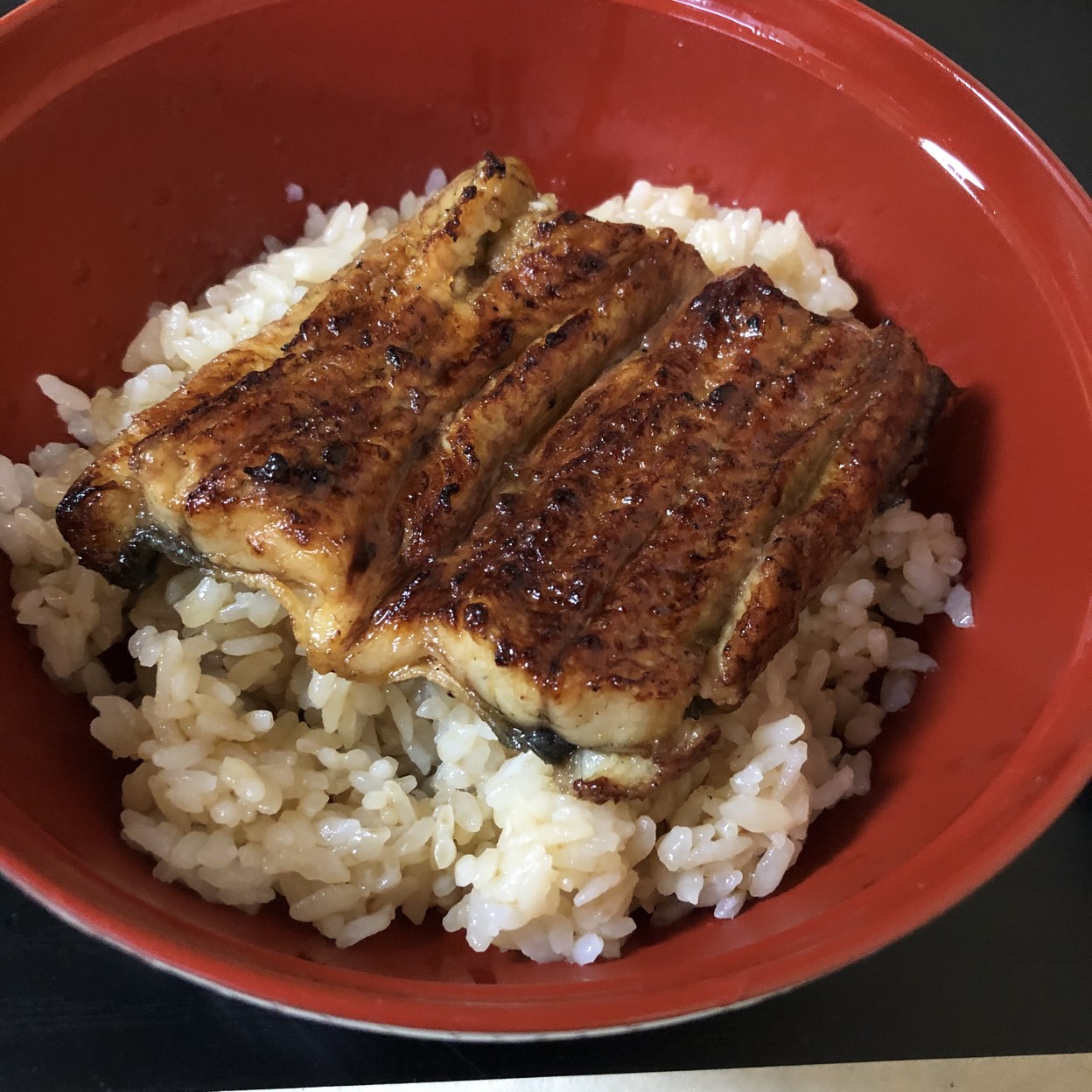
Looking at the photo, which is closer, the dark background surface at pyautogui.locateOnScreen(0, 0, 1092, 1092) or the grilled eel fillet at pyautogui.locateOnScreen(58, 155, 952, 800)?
the grilled eel fillet at pyautogui.locateOnScreen(58, 155, 952, 800)

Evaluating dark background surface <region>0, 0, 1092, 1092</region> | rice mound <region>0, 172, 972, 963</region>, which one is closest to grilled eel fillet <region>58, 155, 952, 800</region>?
rice mound <region>0, 172, 972, 963</region>

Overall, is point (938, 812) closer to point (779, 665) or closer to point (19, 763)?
point (779, 665)

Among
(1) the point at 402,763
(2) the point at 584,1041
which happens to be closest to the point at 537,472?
(1) the point at 402,763

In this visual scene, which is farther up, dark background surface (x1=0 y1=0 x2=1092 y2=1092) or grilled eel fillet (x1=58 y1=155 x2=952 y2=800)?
grilled eel fillet (x1=58 y1=155 x2=952 y2=800)

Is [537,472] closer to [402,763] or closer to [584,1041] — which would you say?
[402,763]

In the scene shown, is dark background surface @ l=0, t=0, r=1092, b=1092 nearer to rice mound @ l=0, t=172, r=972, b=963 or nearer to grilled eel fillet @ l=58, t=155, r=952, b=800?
rice mound @ l=0, t=172, r=972, b=963
